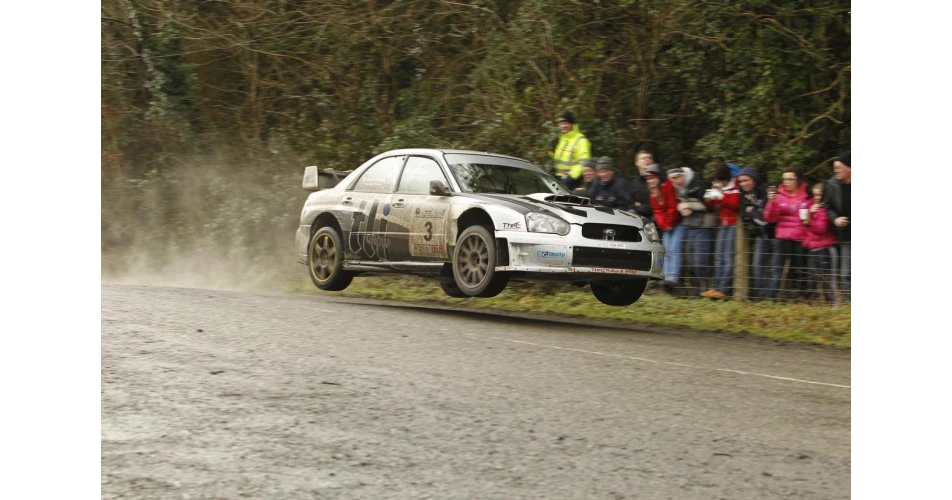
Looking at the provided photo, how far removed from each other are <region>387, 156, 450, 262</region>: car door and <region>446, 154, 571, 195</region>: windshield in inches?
7.6

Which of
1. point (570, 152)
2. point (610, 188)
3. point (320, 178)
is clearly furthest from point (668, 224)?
point (320, 178)

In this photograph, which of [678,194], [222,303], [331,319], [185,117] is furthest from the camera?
[185,117]

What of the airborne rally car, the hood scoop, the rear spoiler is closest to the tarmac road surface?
the airborne rally car

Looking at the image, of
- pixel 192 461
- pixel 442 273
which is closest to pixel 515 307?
pixel 442 273

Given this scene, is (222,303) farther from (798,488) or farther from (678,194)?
(798,488)

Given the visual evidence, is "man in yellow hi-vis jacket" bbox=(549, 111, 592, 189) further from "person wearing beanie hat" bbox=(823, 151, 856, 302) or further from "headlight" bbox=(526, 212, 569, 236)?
"person wearing beanie hat" bbox=(823, 151, 856, 302)

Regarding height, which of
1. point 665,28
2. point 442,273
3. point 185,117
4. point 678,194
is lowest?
point 442,273

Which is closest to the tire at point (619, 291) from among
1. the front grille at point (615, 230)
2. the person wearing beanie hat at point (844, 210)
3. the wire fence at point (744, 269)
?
the front grille at point (615, 230)

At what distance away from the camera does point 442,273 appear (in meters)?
10.4

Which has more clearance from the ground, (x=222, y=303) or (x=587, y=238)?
(x=587, y=238)

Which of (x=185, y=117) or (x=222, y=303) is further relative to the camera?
(x=185, y=117)

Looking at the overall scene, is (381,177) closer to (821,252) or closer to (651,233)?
(651,233)

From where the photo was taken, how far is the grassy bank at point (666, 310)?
10.3 m

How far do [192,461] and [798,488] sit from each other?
2.60m
